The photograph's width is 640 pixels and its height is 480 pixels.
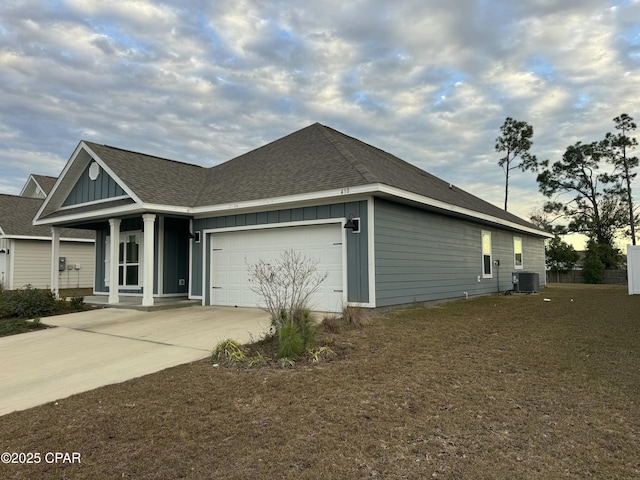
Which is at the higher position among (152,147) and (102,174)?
(152,147)

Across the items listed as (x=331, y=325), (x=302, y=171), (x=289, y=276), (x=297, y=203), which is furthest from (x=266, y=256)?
(x=331, y=325)

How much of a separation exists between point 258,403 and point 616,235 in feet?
116

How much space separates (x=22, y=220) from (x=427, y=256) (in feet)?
66.6

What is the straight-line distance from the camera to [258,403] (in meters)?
3.85

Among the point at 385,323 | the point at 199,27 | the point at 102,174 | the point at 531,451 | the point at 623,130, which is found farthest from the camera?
the point at 623,130

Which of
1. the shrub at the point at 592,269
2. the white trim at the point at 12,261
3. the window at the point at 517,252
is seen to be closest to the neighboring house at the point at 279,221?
the window at the point at 517,252

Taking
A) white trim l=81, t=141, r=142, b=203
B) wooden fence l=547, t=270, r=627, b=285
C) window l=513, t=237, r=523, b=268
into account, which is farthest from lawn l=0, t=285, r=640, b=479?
wooden fence l=547, t=270, r=627, b=285

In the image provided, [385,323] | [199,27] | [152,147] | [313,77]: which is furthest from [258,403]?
[152,147]

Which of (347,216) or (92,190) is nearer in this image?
(347,216)

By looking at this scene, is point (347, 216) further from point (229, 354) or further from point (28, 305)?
point (28, 305)

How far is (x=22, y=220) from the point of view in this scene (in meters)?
20.8

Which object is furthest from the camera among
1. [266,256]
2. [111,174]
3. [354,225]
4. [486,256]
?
[486,256]

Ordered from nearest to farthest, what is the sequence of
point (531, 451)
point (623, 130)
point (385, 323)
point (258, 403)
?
point (531, 451)
point (258, 403)
point (385, 323)
point (623, 130)

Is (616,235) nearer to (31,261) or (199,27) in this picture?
(199,27)
